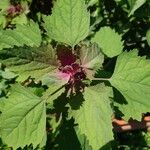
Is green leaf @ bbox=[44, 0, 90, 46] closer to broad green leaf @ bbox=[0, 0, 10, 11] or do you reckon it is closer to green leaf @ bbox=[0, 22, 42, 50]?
green leaf @ bbox=[0, 22, 42, 50]

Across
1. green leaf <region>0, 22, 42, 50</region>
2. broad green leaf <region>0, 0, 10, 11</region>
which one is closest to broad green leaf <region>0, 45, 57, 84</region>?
green leaf <region>0, 22, 42, 50</region>

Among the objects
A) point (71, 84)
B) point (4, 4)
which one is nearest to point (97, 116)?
point (71, 84)

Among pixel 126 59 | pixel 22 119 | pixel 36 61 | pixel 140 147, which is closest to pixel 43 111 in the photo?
Result: pixel 22 119

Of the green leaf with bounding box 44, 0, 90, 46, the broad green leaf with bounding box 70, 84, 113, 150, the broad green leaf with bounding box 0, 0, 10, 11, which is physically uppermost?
the broad green leaf with bounding box 0, 0, 10, 11

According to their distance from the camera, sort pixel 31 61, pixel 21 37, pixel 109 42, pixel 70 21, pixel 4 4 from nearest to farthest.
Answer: pixel 31 61
pixel 70 21
pixel 21 37
pixel 109 42
pixel 4 4

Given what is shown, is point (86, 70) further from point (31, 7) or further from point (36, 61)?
point (31, 7)

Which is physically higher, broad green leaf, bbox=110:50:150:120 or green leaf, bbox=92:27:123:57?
Answer: green leaf, bbox=92:27:123:57

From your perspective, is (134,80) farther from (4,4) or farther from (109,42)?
(4,4)
